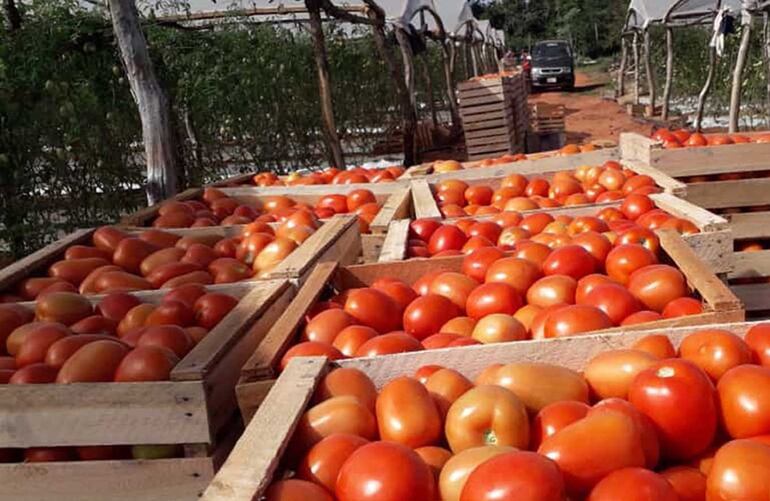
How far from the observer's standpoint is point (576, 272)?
9.37ft

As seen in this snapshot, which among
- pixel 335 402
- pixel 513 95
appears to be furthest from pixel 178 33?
pixel 335 402

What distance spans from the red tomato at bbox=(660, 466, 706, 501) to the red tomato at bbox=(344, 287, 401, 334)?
123cm

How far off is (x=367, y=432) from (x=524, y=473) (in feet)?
1.70

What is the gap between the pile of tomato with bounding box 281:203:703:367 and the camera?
7.65ft

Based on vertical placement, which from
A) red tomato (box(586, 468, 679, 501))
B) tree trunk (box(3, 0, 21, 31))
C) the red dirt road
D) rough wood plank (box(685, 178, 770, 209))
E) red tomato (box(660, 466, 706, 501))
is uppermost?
tree trunk (box(3, 0, 21, 31))

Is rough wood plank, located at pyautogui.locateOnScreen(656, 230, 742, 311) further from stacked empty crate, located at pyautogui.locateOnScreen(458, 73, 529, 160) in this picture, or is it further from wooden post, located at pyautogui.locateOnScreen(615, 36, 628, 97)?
wooden post, located at pyautogui.locateOnScreen(615, 36, 628, 97)

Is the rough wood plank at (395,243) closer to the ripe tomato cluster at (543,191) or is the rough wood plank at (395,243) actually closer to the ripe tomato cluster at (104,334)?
the ripe tomato cluster at (543,191)

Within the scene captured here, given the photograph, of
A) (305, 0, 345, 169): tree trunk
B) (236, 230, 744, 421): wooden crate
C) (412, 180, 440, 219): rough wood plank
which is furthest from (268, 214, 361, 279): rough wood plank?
(305, 0, 345, 169): tree trunk

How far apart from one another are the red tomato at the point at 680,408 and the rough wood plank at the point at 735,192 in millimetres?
3534

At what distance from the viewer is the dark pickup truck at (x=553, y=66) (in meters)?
36.2

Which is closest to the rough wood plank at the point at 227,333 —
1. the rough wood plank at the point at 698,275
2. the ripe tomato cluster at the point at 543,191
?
the rough wood plank at the point at 698,275

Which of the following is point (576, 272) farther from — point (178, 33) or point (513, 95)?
point (513, 95)

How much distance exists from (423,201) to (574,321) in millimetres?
2335

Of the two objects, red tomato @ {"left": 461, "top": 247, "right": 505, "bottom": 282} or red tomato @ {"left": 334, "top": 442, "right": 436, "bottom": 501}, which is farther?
red tomato @ {"left": 461, "top": 247, "right": 505, "bottom": 282}
